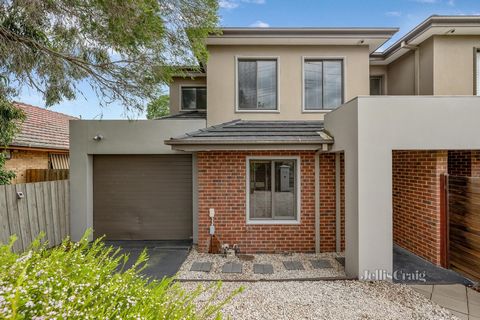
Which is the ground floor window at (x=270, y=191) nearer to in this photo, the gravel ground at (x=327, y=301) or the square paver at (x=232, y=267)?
the square paver at (x=232, y=267)

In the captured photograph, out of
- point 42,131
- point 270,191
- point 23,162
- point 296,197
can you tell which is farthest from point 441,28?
point 42,131

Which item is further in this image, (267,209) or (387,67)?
(387,67)

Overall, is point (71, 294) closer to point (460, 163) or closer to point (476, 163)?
point (476, 163)

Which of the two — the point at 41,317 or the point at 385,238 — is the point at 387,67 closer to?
the point at 385,238

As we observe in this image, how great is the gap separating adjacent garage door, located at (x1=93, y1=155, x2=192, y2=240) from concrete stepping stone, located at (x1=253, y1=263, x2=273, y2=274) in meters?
3.33

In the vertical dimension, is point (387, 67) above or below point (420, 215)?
above

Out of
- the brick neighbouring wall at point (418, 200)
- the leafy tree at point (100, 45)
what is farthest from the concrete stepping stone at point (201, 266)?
the brick neighbouring wall at point (418, 200)

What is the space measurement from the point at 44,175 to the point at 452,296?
1472 cm

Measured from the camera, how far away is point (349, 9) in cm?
1457

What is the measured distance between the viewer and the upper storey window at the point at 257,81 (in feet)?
32.6

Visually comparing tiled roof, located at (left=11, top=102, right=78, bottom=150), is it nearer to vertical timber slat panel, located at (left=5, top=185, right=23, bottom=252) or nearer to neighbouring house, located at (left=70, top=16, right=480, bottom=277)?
neighbouring house, located at (left=70, top=16, right=480, bottom=277)

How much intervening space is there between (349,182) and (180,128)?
5.82 metres

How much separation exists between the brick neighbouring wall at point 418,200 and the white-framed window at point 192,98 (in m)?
8.38

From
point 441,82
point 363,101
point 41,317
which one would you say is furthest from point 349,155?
point 41,317
